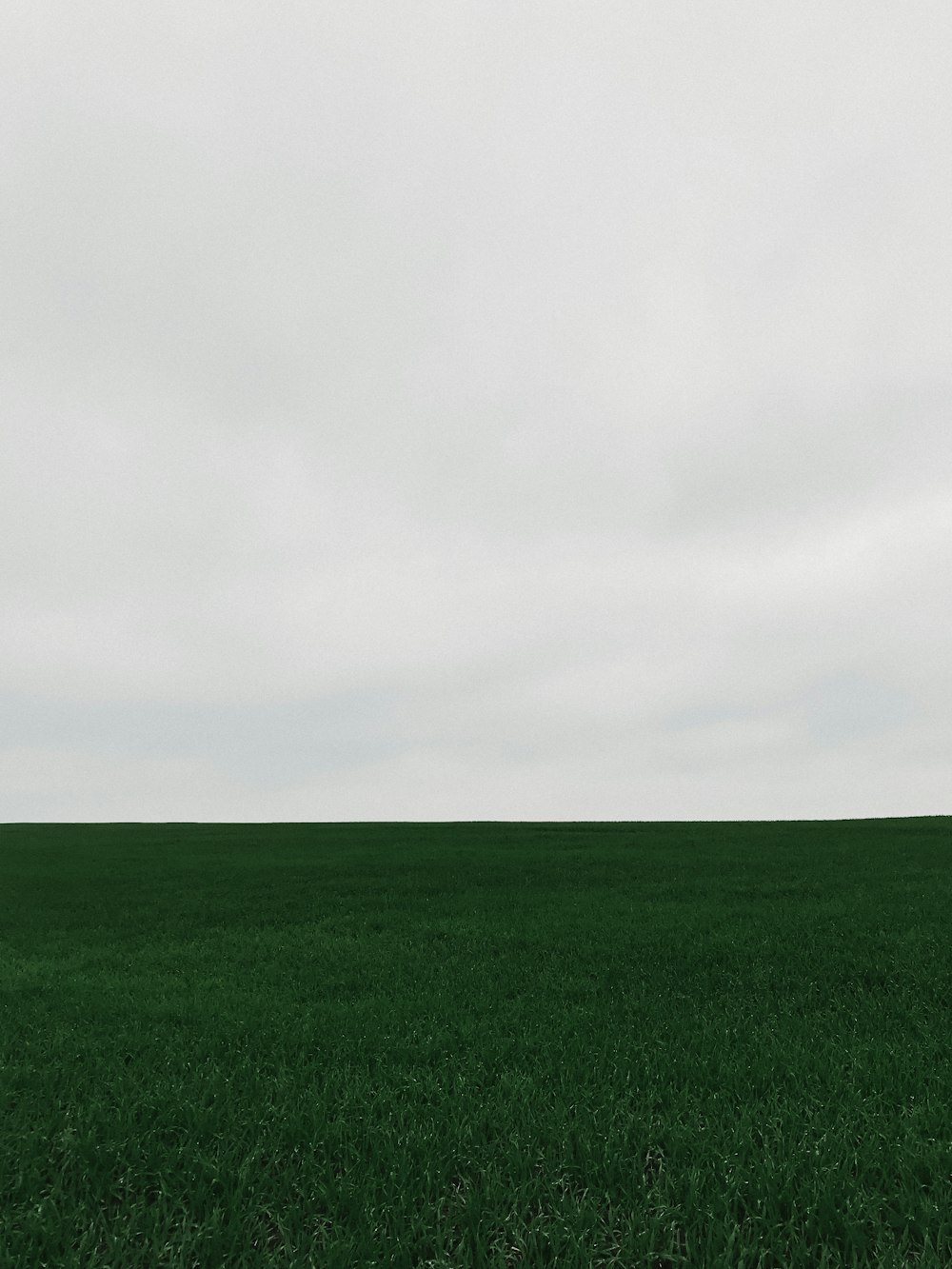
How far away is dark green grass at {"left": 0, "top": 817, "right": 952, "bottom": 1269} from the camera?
14.3ft

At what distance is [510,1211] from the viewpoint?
449 cm

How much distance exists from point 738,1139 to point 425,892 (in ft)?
48.0

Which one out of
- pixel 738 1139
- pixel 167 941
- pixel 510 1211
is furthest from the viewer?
pixel 167 941

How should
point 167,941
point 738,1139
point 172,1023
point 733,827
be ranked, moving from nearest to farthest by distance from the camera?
point 738,1139 < point 172,1023 < point 167,941 < point 733,827

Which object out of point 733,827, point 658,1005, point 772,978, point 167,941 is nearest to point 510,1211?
point 658,1005

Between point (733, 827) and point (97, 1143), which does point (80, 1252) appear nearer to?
point (97, 1143)

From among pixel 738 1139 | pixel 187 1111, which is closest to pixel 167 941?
pixel 187 1111

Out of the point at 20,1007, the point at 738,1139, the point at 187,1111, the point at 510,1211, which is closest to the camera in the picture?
the point at 510,1211

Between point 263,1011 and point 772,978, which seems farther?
point 772,978

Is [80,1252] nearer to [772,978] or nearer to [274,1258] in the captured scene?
[274,1258]

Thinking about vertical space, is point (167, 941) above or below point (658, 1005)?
below

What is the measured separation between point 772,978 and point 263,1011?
6545 millimetres

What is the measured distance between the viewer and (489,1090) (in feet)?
20.2

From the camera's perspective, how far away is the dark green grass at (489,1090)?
4363mm
